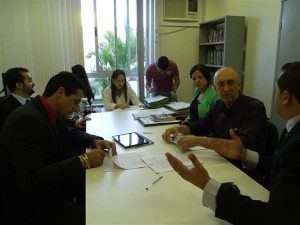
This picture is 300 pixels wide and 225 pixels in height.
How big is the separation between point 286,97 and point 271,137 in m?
0.90

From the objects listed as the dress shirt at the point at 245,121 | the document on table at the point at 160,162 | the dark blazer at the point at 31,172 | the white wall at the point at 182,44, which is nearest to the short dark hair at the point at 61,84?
the dark blazer at the point at 31,172

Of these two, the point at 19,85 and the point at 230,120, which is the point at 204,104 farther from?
the point at 19,85

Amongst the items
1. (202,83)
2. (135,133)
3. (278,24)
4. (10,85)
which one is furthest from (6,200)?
(278,24)

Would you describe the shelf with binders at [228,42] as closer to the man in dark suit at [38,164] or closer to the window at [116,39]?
the window at [116,39]

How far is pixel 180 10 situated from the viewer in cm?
A: 477

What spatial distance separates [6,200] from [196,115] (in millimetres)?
1842

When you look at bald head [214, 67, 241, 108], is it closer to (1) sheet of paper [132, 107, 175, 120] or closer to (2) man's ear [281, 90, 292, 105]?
(2) man's ear [281, 90, 292, 105]

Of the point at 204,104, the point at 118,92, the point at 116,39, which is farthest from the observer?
the point at 116,39

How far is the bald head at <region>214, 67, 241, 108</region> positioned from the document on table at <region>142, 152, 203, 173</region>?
1.84 feet

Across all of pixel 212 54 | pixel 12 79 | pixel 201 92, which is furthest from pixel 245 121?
pixel 212 54

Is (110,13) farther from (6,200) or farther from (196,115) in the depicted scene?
(6,200)

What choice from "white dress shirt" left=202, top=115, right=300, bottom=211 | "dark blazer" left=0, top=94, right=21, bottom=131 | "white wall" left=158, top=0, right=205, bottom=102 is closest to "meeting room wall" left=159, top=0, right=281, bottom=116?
"white wall" left=158, top=0, right=205, bottom=102

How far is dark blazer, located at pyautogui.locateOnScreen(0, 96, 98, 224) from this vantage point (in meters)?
1.14

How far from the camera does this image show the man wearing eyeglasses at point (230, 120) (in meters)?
1.57
